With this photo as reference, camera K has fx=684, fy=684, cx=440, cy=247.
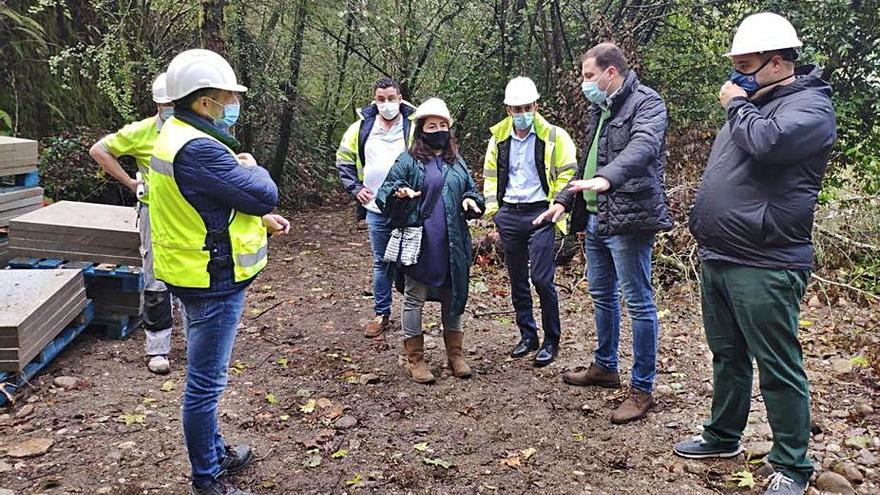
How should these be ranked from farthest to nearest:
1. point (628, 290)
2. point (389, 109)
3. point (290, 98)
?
1. point (290, 98)
2. point (389, 109)
3. point (628, 290)

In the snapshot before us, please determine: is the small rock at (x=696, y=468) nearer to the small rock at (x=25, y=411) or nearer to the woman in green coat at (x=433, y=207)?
the woman in green coat at (x=433, y=207)

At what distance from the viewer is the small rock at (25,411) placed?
4223mm

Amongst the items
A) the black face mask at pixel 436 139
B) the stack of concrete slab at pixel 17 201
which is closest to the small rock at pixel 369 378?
the black face mask at pixel 436 139

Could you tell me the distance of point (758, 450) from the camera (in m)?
3.75

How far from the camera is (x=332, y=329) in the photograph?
6098mm

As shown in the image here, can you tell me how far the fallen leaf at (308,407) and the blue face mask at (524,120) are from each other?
2.43 m

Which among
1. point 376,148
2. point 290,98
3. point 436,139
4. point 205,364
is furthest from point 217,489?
point 290,98

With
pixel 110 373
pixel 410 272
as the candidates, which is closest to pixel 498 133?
pixel 410 272

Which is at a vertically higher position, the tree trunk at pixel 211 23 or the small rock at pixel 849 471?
the tree trunk at pixel 211 23

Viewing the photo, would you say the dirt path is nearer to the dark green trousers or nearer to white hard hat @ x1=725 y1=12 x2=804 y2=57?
the dark green trousers

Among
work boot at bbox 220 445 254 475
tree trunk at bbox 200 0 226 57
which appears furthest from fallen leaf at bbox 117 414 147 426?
tree trunk at bbox 200 0 226 57

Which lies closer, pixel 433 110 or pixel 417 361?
pixel 433 110

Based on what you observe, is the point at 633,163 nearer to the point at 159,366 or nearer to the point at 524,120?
the point at 524,120

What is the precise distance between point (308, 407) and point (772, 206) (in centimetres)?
307
